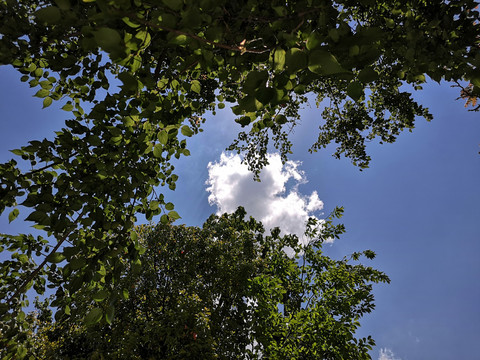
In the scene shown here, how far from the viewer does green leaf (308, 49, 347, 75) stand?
0.86m

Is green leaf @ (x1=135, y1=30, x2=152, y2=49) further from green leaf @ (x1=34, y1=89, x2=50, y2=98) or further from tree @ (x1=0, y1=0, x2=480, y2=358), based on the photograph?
green leaf @ (x1=34, y1=89, x2=50, y2=98)

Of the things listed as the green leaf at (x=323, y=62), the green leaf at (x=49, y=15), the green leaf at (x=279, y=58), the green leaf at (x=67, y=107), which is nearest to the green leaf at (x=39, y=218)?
the green leaf at (x=67, y=107)

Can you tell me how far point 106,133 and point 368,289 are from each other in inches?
299

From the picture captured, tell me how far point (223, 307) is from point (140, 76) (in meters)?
8.36

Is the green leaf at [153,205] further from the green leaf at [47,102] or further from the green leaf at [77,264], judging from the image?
the green leaf at [47,102]

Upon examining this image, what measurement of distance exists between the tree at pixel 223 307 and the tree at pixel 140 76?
2.03 meters

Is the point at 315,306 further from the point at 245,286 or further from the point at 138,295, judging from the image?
the point at 138,295

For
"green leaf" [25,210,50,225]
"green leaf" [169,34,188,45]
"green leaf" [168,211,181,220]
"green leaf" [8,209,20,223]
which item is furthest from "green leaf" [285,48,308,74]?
"green leaf" [8,209,20,223]

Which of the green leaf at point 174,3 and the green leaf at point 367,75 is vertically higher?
the green leaf at point 367,75

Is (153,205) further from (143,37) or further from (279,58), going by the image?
(279,58)

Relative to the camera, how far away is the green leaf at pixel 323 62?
860 mm

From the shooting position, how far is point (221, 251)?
8.97 meters

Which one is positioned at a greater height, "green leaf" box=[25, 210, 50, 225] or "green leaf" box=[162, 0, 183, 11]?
"green leaf" box=[162, 0, 183, 11]

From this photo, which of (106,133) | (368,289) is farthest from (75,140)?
(368,289)
